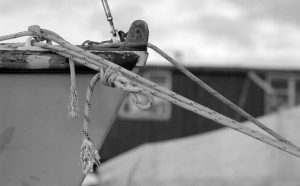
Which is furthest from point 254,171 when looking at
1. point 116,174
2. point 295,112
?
point 116,174

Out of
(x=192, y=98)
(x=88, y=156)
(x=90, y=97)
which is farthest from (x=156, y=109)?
(x=88, y=156)

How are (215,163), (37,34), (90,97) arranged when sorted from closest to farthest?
1. (90,97)
2. (37,34)
3. (215,163)

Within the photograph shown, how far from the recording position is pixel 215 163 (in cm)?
1084

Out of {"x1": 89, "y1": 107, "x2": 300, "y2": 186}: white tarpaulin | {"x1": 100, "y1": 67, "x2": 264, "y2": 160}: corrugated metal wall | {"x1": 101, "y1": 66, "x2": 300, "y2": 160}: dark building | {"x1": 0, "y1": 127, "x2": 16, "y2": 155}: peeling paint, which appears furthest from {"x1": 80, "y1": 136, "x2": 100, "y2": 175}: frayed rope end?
{"x1": 100, "y1": 67, "x2": 264, "y2": 160}: corrugated metal wall

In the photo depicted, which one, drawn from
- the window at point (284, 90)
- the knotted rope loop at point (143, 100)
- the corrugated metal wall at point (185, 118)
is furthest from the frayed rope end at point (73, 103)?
the window at point (284, 90)

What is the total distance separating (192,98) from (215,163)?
462 inches

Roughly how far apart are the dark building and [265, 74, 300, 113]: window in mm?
39

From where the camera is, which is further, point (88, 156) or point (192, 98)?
point (192, 98)

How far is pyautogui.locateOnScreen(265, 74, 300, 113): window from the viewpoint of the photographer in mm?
23189

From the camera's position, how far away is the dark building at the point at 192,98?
2258 cm

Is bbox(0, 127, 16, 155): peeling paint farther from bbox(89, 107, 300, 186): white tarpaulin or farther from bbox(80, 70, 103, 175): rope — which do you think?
bbox(89, 107, 300, 186): white tarpaulin

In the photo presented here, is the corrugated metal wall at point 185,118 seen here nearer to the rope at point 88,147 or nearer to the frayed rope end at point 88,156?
the rope at point 88,147

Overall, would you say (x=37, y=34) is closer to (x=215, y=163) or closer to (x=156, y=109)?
(x=215, y=163)

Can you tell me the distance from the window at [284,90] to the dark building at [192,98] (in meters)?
0.04
